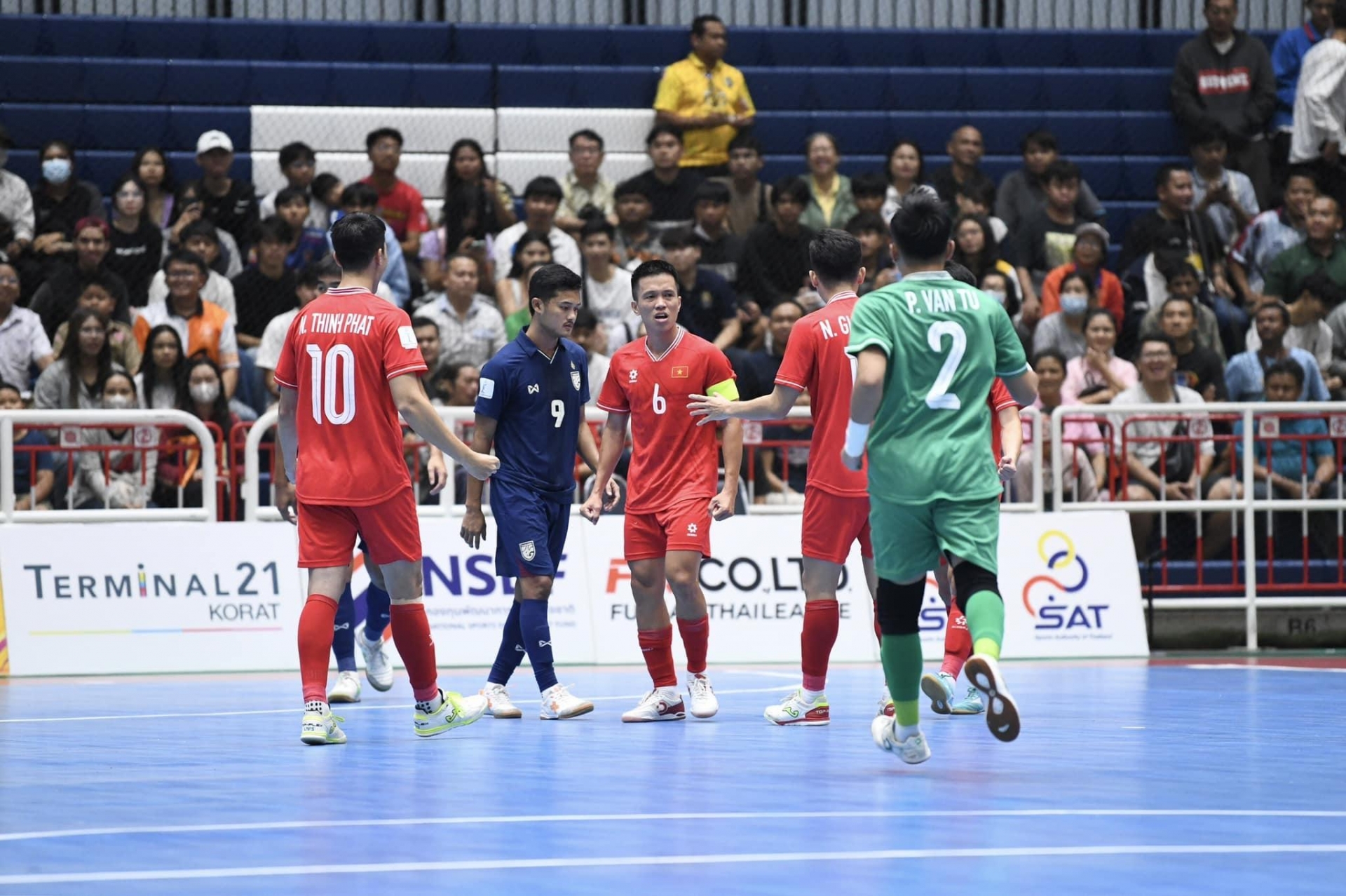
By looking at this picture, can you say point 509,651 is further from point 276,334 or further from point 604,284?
point 604,284

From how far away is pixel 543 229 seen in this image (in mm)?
15898

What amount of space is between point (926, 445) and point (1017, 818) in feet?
4.89

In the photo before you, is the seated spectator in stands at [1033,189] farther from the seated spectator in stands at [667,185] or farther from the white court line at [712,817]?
the white court line at [712,817]

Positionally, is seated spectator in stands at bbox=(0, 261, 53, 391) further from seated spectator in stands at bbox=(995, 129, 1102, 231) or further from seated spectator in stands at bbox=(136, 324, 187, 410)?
seated spectator in stands at bbox=(995, 129, 1102, 231)

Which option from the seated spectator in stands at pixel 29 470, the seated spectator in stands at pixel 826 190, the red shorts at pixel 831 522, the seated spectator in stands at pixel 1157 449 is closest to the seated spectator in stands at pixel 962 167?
the seated spectator in stands at pixel 826 190

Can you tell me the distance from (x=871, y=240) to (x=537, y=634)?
7693mm

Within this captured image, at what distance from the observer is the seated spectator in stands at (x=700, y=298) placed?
15.2m

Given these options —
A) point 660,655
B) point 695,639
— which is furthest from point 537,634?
point 695,639

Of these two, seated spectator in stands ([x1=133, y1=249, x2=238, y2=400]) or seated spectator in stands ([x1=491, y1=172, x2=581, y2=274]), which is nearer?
seated spectator in stands ([x1=133, y1=249, x2=238, y2=400])

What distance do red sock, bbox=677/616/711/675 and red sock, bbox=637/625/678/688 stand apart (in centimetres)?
9

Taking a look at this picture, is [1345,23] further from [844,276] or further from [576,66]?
[844,276]

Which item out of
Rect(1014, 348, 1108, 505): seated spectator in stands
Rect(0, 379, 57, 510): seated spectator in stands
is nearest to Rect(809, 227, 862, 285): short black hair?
Rect(1014, 348, 1108, 505): seated spectator in stands

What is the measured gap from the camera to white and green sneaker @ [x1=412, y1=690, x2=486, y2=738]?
825cm

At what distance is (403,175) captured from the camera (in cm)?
1812
